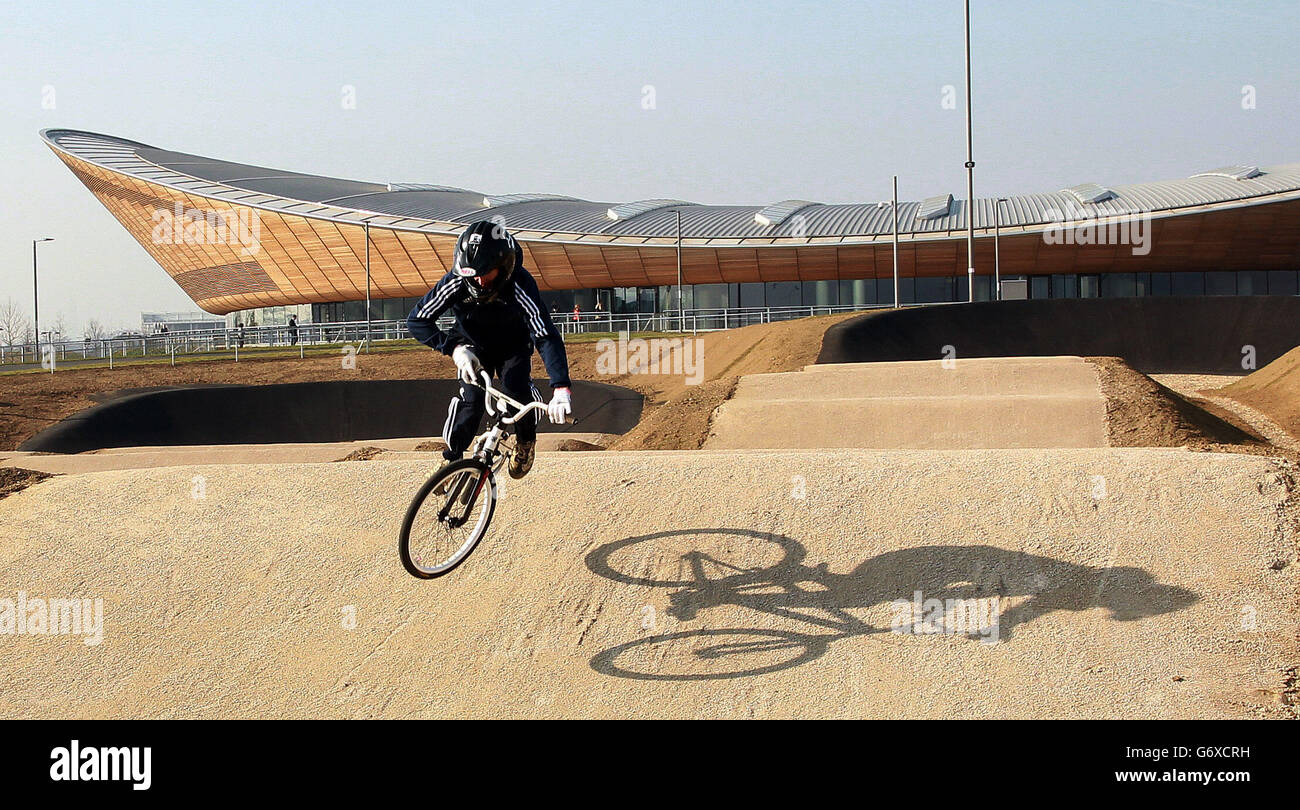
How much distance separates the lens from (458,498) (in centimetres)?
727

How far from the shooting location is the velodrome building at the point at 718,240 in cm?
5441

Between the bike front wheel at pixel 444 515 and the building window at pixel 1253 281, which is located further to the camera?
the building window at pixel 1253 281

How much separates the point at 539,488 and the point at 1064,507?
4.83m

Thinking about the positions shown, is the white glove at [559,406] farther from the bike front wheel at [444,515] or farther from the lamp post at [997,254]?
the lamp post at [997,254]

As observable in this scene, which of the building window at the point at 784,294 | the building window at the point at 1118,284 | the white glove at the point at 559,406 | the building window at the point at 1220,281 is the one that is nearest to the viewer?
the white glove at the point at 559,406

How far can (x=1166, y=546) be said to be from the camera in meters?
7.63

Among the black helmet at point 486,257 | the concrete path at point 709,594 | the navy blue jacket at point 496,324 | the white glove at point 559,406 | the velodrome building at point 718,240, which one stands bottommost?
the concrete path at point 709,594

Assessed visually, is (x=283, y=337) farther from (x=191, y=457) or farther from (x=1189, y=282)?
(x=1189, y=282)

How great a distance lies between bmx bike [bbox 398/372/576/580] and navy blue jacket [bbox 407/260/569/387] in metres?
0.35

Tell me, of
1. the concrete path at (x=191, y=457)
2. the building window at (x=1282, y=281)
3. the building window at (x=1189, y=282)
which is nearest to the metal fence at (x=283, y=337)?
the concrete path at (x=191, y=457)

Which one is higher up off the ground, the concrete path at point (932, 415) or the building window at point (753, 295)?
the building window at point (753, 295)

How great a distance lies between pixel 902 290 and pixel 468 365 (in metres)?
54.2

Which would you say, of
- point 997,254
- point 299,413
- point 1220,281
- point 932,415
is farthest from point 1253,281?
point 299,413
